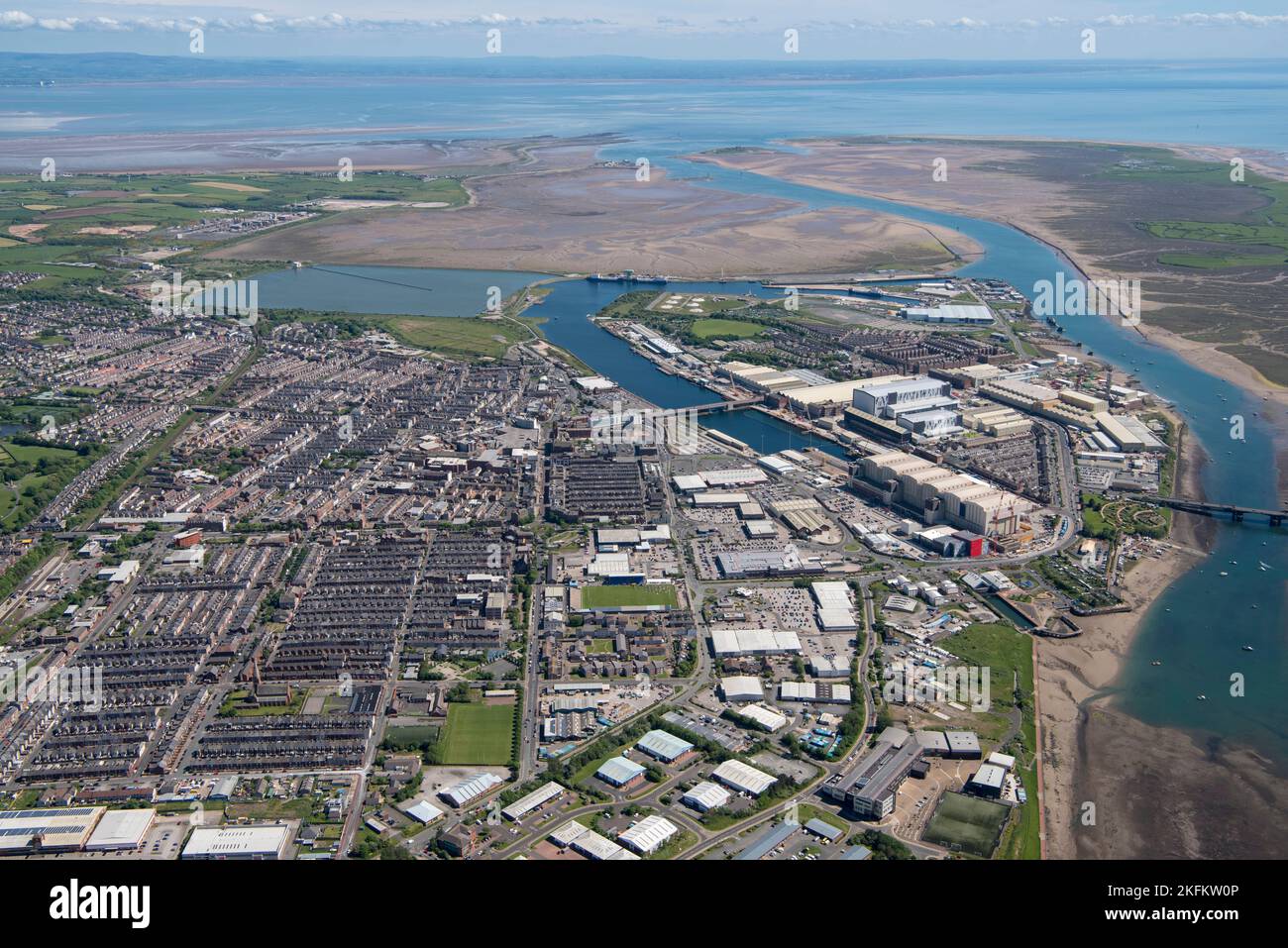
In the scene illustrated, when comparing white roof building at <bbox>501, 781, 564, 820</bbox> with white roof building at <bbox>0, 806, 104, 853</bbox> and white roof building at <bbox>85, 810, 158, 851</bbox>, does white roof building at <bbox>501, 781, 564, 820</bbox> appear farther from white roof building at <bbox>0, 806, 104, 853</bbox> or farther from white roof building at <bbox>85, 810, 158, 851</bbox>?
white roof building at <bbox>0, 806, 104, 853</bbox>

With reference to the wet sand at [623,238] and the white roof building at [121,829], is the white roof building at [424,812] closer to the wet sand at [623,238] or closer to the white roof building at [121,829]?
the white roof building at [121,829]

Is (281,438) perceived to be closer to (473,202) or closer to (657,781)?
(657,781)

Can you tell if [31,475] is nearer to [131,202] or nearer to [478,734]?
[478,734]

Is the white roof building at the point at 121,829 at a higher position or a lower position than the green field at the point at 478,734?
lower

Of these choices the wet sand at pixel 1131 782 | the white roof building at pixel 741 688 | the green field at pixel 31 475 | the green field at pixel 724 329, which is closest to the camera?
the wet sand at pixel 1131 782

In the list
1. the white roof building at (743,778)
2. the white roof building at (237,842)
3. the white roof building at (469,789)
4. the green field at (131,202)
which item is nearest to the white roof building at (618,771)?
the white roof building at (743,778)

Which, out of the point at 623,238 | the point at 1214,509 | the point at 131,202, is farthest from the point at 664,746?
the point at 131,202

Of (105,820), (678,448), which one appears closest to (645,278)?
(678,448)
